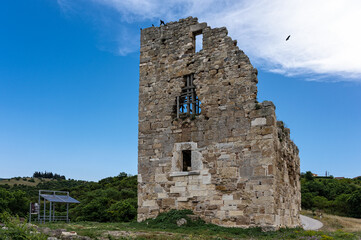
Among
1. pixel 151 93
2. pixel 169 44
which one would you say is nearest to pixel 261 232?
pixel 151 93

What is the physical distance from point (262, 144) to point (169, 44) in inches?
210

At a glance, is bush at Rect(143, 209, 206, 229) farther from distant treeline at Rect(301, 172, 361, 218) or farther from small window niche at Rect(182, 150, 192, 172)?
distant treeline at Rect(301, 172, 361, 218)

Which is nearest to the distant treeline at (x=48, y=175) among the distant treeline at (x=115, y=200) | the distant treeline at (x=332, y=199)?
the distant treeline at (x=115, y=200)

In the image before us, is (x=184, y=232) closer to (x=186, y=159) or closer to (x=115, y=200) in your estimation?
(x=186, y=159)

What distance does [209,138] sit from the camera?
39.9 ft

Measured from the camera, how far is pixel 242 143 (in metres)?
11.5

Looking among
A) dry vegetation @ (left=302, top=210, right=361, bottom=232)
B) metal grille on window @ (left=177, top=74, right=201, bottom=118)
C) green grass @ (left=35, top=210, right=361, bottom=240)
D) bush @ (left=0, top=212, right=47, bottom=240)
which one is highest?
metal grille on window @ (left=177, top=74, right=201, bottom=118)

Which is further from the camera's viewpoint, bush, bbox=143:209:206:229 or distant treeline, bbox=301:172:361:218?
distant treeline, bbox=301:172:361:218

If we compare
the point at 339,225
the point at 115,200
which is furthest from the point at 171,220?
the point at 115,200

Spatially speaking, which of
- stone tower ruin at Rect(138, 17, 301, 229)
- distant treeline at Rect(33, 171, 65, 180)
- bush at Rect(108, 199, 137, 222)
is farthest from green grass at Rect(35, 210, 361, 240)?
distant treeline at Rect(33, 171, 65, 180)

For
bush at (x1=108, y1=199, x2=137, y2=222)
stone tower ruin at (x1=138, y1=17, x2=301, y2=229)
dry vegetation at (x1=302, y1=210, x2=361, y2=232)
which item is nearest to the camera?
stone tower ruin at (x1=138, y1=17, x2=301, y2=229)

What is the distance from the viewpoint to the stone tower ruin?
11180 mm

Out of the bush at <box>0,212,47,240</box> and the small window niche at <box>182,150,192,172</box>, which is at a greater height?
the small window niche at <box>182,150,192,172</box>

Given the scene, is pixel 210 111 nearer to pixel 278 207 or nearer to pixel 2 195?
pixel 278 207
